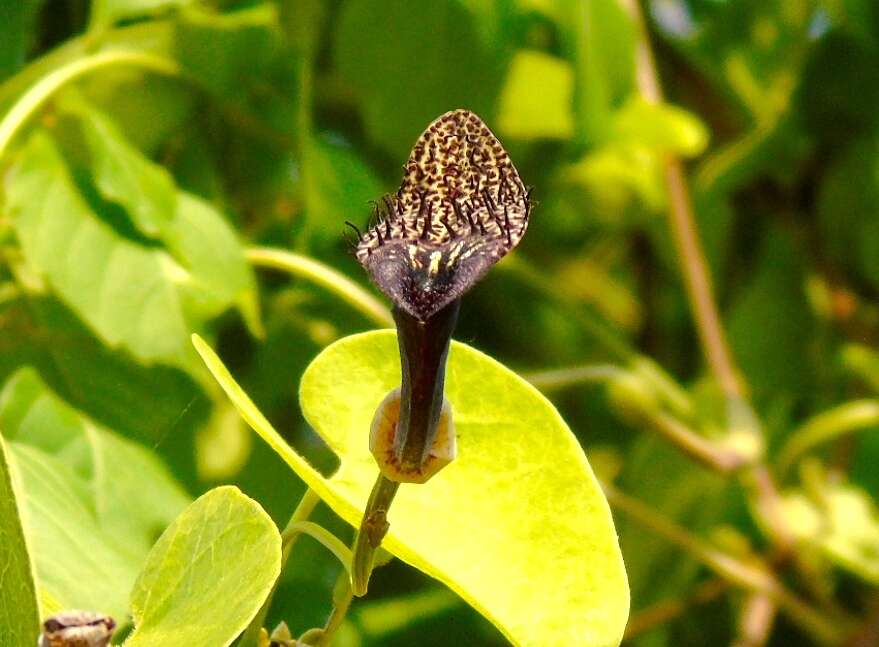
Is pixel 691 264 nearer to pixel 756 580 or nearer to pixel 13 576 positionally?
pixel 756 580

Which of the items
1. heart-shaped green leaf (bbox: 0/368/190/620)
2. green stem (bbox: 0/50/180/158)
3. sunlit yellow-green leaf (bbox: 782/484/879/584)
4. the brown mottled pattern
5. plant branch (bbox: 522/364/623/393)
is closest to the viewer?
the brown mottled pattern

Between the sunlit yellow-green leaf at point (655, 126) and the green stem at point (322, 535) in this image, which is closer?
the green stem at point (322, 535)

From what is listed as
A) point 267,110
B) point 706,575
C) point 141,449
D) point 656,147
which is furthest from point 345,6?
point 706,575

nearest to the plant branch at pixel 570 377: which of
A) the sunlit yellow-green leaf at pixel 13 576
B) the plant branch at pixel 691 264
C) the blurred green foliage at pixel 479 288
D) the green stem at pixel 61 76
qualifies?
the blurred green foliage at pixel 479 288

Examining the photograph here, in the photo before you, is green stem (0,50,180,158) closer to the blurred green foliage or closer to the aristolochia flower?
the blurred green foliage

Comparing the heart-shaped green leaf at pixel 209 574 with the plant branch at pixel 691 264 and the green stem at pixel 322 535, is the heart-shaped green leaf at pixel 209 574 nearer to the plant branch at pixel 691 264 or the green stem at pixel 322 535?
the green stem at pixel 322 535

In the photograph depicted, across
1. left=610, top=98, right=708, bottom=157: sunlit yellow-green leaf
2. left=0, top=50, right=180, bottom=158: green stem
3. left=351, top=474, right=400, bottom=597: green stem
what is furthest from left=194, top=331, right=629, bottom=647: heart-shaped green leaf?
left=610, top=98, right=708, bottom=157: sunlit yellow-green leaf

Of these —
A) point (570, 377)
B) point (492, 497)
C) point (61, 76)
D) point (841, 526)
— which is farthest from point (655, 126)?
point (492, 497)
